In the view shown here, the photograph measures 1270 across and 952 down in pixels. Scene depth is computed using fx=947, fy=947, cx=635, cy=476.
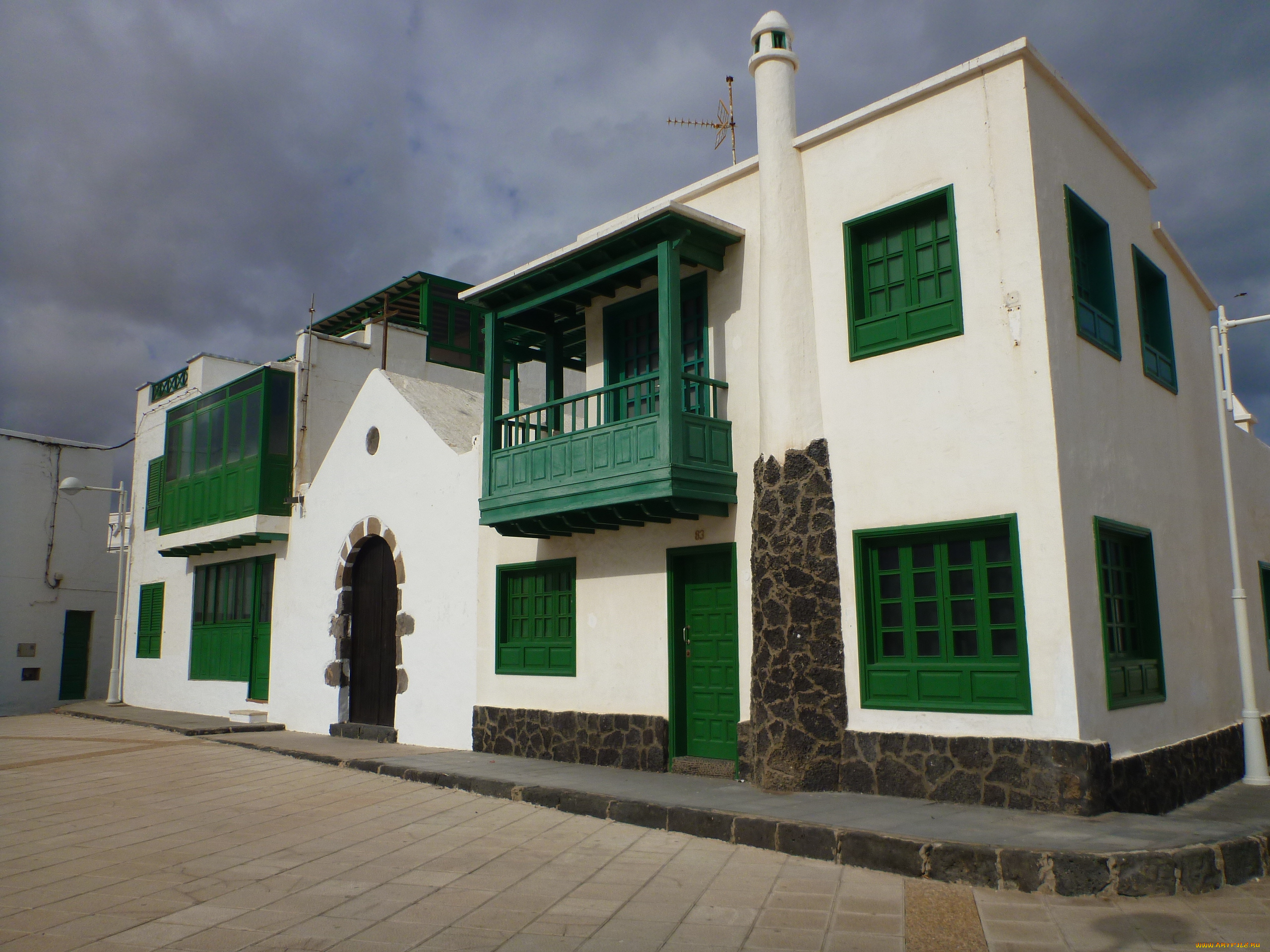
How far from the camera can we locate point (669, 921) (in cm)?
542

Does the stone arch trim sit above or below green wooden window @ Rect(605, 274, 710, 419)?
below

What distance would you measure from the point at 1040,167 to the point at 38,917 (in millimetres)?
9206

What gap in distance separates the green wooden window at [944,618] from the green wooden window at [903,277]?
1.80 metres

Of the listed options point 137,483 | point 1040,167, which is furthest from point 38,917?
point 137,483

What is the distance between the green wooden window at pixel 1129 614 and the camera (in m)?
8.21

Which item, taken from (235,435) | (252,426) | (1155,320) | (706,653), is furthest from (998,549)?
(235,435)

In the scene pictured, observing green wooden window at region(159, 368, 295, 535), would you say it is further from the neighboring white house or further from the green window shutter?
the neighboring white house

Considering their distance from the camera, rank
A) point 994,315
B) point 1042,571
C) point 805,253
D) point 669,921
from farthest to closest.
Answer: point 805,253 → point 994,315 → point 1042,571 → point 669,921

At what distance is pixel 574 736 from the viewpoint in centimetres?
1084

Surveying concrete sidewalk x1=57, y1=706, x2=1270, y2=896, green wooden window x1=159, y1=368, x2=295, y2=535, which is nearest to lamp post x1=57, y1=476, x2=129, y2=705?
green wooden window x1=159, y1=368, x2=295, y2=535

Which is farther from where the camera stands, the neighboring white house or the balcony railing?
the neighboring white house

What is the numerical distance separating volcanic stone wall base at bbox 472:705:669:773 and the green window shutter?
38.5 ft

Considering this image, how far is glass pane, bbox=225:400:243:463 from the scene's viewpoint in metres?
17.3

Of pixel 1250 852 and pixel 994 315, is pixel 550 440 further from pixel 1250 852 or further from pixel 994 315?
pixel 1250 852
